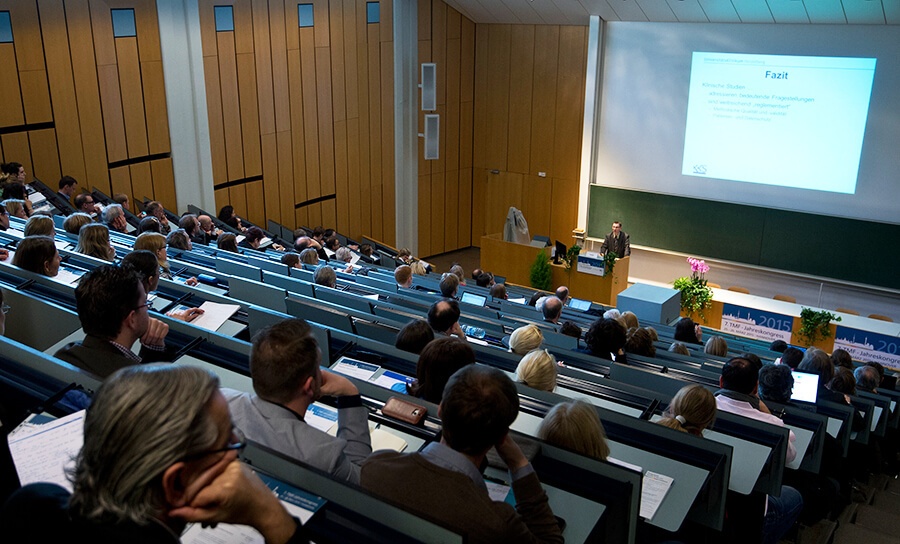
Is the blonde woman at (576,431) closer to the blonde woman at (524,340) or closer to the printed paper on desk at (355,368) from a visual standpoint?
the printed paper on desk at (355,368)

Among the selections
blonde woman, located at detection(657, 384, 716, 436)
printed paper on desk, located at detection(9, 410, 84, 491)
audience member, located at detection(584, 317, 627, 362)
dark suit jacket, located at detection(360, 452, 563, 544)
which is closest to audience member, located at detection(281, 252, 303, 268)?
audience member, located at detection(584, 317, 627, 362)

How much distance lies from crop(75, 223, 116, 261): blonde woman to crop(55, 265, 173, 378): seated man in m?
2.84

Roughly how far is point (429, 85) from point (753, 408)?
1070 cm

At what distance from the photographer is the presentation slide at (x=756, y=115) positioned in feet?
36.3

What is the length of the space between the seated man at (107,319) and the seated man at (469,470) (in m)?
1.27

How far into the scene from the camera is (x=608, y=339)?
5.58m

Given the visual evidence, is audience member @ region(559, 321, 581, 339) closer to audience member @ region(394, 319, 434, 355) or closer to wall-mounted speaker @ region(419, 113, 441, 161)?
audience member @ region(394, 319, 434, 355)

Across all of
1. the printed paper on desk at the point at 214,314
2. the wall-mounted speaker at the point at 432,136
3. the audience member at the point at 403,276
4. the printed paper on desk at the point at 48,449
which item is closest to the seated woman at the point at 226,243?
the audience member at the point at 403,276

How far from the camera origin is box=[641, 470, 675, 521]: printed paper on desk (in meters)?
2.76

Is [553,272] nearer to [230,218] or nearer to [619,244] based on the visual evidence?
[619,244]

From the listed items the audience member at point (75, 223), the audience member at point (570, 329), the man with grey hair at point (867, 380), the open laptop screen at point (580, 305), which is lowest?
the open laptop screen at point (580, 305)

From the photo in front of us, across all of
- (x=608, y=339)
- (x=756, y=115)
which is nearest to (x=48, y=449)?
(x=608, y=339)

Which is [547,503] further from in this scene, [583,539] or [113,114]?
[113,114]

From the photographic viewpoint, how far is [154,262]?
431 cm
